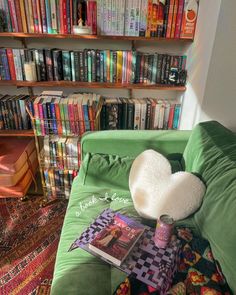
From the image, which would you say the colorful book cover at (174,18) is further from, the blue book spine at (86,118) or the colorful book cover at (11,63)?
the colorful book cover at (11,63)

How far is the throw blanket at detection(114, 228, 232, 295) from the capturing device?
82 cm

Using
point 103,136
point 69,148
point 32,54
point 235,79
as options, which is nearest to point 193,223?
point 103,136

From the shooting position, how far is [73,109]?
164 cm

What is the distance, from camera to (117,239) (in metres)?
0.97

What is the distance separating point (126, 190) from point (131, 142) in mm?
301

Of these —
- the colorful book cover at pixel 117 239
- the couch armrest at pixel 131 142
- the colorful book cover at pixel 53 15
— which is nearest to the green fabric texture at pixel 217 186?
the couch armrest at pixel 131 142

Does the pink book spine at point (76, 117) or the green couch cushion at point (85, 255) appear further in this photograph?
the pink book spine at point (76, 117)

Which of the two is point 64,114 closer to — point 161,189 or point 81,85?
point 81,85

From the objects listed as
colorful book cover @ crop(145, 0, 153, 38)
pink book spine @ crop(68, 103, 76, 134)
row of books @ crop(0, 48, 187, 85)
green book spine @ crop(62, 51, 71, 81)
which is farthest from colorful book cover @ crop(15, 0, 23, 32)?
colorful book cover @ crop(145, 0, 153, 38)

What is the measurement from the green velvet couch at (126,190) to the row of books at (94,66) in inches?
19.6

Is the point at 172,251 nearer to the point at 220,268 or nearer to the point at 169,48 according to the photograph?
the point at 220,268

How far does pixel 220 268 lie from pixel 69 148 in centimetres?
123

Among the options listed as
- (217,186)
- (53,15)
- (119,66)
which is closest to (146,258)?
(217,186)

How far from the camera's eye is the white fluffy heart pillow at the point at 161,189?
3.57 ft
